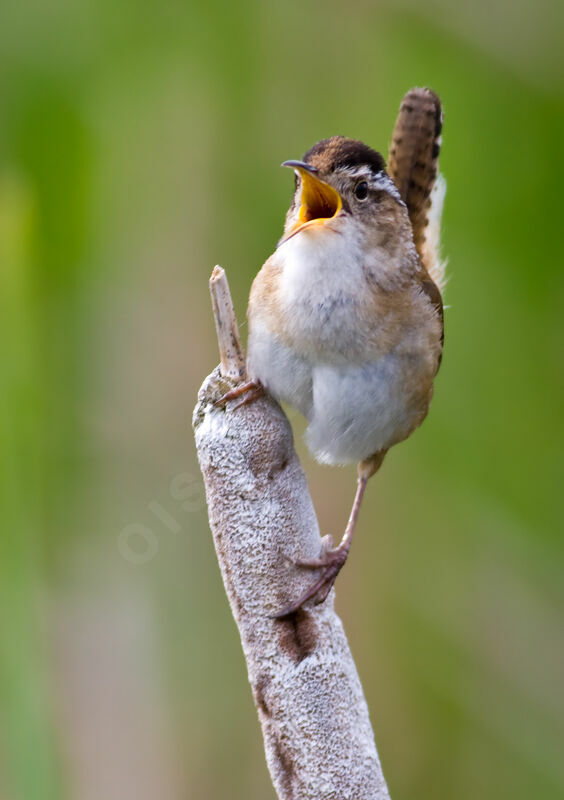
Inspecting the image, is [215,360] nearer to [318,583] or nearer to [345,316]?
[345,316]

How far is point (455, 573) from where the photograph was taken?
2311mm

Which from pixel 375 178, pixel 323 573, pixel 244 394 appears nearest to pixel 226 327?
pixel 244 394

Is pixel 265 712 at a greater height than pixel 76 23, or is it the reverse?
pixel 76 23

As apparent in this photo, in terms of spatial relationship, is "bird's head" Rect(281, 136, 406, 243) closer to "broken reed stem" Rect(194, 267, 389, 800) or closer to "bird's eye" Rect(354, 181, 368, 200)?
"bird's eye" Rect(354, 181, 368, 200)

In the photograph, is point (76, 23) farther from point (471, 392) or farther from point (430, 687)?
point (430, 687)

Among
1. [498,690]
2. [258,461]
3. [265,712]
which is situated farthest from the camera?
[498,690]

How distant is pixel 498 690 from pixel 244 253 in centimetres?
117

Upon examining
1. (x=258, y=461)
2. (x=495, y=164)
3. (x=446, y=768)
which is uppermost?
(x=495, y=164)

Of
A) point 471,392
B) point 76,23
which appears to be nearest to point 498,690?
point 471,392

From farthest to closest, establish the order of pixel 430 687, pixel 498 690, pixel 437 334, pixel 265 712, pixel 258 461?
pixel 430 687 → pixel 498 690 → pixel 437 334 → pixel 258 461 → pixel 265 712

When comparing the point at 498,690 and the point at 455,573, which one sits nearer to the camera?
the point at 498,690

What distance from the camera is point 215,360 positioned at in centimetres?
243

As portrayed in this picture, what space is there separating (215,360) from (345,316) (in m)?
0.77

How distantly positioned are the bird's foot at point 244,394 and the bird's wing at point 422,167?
0.77 metres
